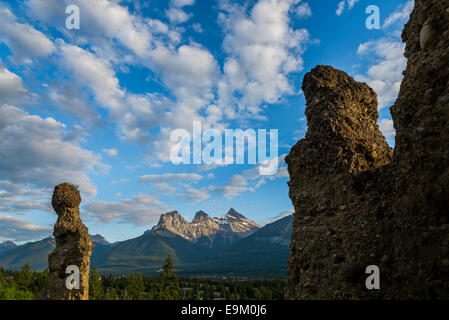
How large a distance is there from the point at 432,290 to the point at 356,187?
10.8 feet

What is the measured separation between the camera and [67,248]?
1281 cm

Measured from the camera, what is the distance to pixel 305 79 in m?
11.3

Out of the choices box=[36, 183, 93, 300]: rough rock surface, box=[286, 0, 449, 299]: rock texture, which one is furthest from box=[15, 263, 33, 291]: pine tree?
box=[286, 0, 449, 299]: rock texture

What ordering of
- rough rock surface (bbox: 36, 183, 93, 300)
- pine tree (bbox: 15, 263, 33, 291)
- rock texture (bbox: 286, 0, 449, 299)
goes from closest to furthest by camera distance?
rock texture (bbox: 286, 0, 449, 299)
rough rock surface (bbox: 36, 183, 93, 300)
pine tree (bbox: 15, 263, 33, 291)

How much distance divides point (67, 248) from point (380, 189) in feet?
45.9

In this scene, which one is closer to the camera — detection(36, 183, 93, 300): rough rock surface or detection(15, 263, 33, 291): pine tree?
detection(36, 183, 93, 300): rough rock surface

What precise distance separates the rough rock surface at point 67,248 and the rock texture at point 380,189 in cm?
1022

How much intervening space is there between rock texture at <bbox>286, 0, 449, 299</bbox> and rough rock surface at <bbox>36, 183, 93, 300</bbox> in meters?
10.2

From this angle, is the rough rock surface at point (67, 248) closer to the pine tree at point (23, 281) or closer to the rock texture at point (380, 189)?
the rock texture at point (380, 189)

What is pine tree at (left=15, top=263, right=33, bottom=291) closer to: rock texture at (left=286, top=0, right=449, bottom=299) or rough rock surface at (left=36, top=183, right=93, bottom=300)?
rough rock surface at (left=36, top=183, right=93, bottom=300)

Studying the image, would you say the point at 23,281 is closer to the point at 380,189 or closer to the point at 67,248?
the point at 67,248

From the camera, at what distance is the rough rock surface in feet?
40.0
